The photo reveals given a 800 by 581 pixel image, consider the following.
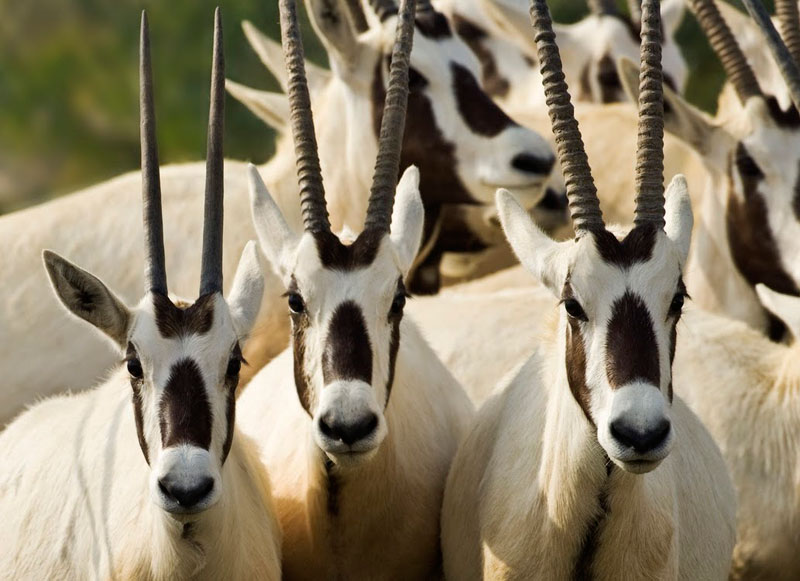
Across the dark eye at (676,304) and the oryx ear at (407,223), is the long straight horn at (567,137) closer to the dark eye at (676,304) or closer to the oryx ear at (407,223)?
the dark eye at (676,304)

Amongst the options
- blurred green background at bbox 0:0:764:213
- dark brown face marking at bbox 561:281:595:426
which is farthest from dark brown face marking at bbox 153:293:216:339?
blurred green background at bbox 0:0:764:213

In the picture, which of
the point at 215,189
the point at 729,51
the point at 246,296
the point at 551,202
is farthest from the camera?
the point at 551,202

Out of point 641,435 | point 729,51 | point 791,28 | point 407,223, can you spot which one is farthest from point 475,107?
point 641,435

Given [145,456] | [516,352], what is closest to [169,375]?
[145,456]

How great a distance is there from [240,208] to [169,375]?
8.86ft

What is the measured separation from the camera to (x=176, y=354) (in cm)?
477

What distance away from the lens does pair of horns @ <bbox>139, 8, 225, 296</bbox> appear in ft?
16.9

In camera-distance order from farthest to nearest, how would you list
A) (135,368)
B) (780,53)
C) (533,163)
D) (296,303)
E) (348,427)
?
(533,163), (780,53), (296,303), (135,368), (348,427)

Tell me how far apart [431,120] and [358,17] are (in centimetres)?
77

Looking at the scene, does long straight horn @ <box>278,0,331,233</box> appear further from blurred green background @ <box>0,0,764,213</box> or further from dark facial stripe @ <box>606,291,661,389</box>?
blurred green background @ <box>0,0,764,213</box>

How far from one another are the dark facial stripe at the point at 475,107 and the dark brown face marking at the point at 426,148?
0.14 meters

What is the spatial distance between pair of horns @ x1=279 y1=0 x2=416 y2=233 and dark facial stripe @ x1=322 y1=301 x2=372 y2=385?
1.40 feet

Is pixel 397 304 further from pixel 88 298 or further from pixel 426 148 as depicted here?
pixel 426 148

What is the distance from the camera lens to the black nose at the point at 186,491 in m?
4.46
